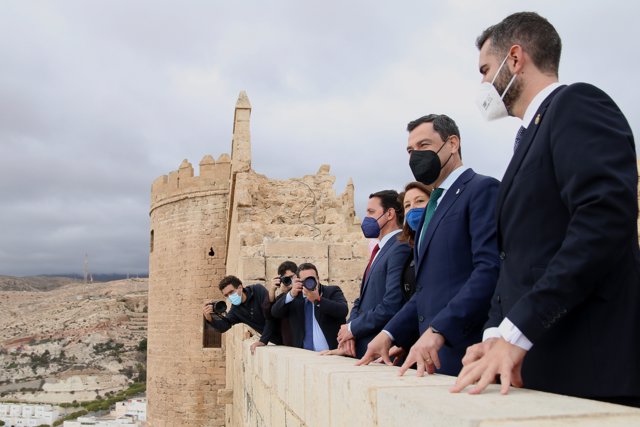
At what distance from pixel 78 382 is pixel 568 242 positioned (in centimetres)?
5736

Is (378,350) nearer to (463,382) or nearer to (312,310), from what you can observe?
(463,382)

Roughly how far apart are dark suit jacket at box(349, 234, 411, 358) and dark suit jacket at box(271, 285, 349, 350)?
96 cm

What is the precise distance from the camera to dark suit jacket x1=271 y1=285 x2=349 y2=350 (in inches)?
185

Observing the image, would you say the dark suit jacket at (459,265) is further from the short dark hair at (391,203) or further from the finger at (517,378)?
the short dark hair at (391,203)

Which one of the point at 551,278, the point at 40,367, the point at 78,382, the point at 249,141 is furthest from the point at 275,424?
the point at 40,367

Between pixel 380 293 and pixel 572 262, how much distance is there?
6.72ft

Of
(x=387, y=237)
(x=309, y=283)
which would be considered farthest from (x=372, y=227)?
(x=309, y=283)

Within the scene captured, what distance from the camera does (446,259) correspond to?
2.55 m

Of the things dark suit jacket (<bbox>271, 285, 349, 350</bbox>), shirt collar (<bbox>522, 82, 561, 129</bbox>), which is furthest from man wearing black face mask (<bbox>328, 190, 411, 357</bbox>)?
shirt collar (<bbox>522, 82, 561, 129</bbox>)

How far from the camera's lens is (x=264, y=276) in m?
7.23

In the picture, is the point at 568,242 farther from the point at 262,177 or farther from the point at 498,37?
the point at 262,177

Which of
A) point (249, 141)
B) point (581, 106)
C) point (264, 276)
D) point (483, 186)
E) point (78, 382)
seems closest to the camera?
point (581, 106)

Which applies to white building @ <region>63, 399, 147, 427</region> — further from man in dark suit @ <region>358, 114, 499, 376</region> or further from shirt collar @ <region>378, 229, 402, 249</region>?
man in dark suit @ <region>358, 114, 499, 376</region>

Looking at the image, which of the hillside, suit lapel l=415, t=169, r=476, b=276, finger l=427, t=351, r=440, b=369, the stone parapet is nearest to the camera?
the stone parapet
